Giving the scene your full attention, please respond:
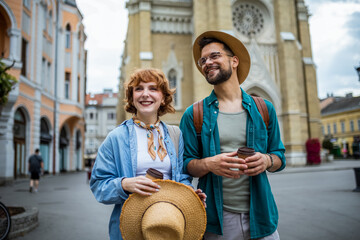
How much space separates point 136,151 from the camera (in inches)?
82.4

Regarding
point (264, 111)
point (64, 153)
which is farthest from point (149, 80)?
point (64, 153)

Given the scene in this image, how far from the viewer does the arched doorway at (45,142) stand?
22184 millimetres

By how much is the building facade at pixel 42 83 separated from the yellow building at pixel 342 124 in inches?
1705

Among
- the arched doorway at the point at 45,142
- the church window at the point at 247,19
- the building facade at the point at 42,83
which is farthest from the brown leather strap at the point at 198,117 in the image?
the church window at the point at 247,19

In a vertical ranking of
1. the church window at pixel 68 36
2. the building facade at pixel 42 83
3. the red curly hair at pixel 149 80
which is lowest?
the red curly hair at pixel 149 80

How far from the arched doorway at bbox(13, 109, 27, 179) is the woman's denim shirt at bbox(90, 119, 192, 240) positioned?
56.3 feet

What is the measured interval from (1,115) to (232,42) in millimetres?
16047

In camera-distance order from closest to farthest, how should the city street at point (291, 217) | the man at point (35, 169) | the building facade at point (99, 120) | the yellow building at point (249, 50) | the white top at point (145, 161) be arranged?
the white top at point (145, 161)
the city street at point (291, 217)
the man at point (35, 169)
the yellow building at point (249, 50)
the building facade at point (99, 120)

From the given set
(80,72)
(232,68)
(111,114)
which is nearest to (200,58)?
(232,68)

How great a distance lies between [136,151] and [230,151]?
2.32 ft

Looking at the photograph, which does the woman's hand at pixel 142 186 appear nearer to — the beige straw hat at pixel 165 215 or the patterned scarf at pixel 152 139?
the beige straw hat at pixel 165 215

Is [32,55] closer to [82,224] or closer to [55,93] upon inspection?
[55,93]

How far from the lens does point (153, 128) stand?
88.2 inches

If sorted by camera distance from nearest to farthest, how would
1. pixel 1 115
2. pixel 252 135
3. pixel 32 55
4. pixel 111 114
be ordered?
pixel 252 135
pixel 1 115
pixel 32 55
pixel 111 114
